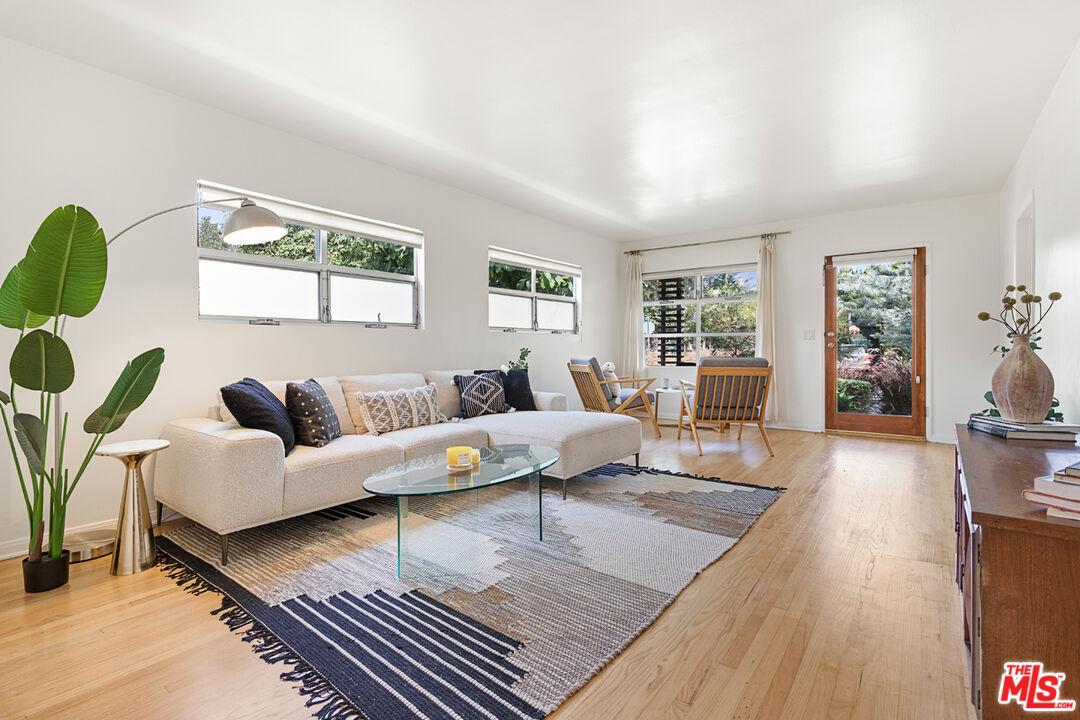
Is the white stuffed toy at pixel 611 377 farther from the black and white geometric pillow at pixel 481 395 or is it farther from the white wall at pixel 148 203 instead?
the white wall at pixel 148 203

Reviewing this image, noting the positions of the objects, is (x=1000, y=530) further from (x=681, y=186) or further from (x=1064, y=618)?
(x=681, y=186)

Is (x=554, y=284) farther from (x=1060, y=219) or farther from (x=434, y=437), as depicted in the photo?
(x=1060, y=219)

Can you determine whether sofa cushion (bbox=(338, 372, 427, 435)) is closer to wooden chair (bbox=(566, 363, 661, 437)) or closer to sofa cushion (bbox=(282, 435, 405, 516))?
sofa cushion (bbox=(282, 435, 405, 516))

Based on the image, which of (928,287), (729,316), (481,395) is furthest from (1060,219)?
(729,316)

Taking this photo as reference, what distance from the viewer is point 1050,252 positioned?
9.82 feet

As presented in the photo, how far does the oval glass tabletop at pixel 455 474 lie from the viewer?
2.16m

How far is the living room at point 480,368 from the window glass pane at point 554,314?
3.62 feet

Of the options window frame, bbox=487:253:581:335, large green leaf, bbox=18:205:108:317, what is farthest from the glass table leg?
window frame, bbox=487:253:581:335

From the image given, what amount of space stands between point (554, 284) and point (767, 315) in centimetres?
259

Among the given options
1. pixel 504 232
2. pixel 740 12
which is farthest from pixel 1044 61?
pixel 504 232

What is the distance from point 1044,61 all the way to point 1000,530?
9.83ft

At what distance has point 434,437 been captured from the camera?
327 centimetres

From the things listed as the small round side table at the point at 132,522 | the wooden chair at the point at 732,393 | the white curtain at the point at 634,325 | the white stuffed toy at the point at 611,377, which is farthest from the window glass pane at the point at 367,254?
the white curtain at the point at 634,325

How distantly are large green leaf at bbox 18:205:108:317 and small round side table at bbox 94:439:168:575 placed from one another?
2.16 feet
